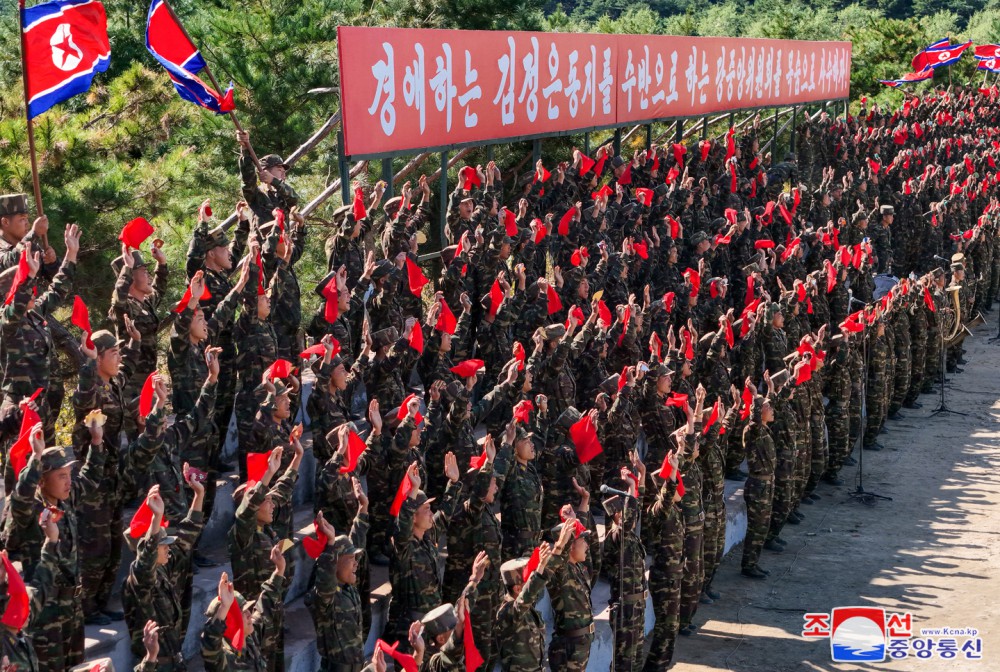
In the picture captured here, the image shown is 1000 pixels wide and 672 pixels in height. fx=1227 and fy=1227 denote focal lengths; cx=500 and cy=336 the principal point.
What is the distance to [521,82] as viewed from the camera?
1212 centimetres

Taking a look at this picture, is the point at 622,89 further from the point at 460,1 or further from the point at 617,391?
the point at 617,391

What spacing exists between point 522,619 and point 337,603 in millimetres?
945

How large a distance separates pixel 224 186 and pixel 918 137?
14.9 m

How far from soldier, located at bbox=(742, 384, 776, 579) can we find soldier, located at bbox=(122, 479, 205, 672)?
15.1 feet

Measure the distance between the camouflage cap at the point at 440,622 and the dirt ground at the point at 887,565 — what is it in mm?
2847

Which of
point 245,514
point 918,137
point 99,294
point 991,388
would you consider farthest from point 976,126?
point 245,514

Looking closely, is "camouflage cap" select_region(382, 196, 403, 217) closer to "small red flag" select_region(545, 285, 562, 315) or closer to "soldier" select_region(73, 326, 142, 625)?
"small red flag" select_region(545, 285, 562, 315)

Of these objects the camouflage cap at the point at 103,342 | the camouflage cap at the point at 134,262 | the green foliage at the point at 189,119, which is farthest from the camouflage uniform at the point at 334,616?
the green foliage at the point at 189,119

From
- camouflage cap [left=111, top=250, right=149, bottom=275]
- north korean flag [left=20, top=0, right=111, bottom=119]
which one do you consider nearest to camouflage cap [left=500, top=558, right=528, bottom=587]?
camouflage cap [left=111, top=250, right=149, bottom=275]

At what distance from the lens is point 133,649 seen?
5.47 metres

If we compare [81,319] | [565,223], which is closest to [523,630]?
[81,319]

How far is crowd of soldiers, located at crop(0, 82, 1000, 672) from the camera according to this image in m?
5.64

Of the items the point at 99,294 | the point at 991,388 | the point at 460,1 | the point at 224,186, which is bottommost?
the point at 991,388

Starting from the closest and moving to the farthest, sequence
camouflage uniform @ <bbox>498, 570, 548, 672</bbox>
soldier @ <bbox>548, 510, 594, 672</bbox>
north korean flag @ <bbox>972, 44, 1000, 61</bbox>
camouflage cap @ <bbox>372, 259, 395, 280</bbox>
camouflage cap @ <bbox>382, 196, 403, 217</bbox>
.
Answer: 1. camouflage uniform @ <bbox>498, 570, 548, 672</bbox>
2. soldier @ <bbox>548, 510, 594, 672</bbox>
3. camouflage cap @ <bbox>372, 259, 395, 280</bbox>
4. camouflage cap @ <bbox>382, 196, 403, 217</bbox>
5. north korean flag @ <bbox>972, 44, 1000, 61</bbox>
